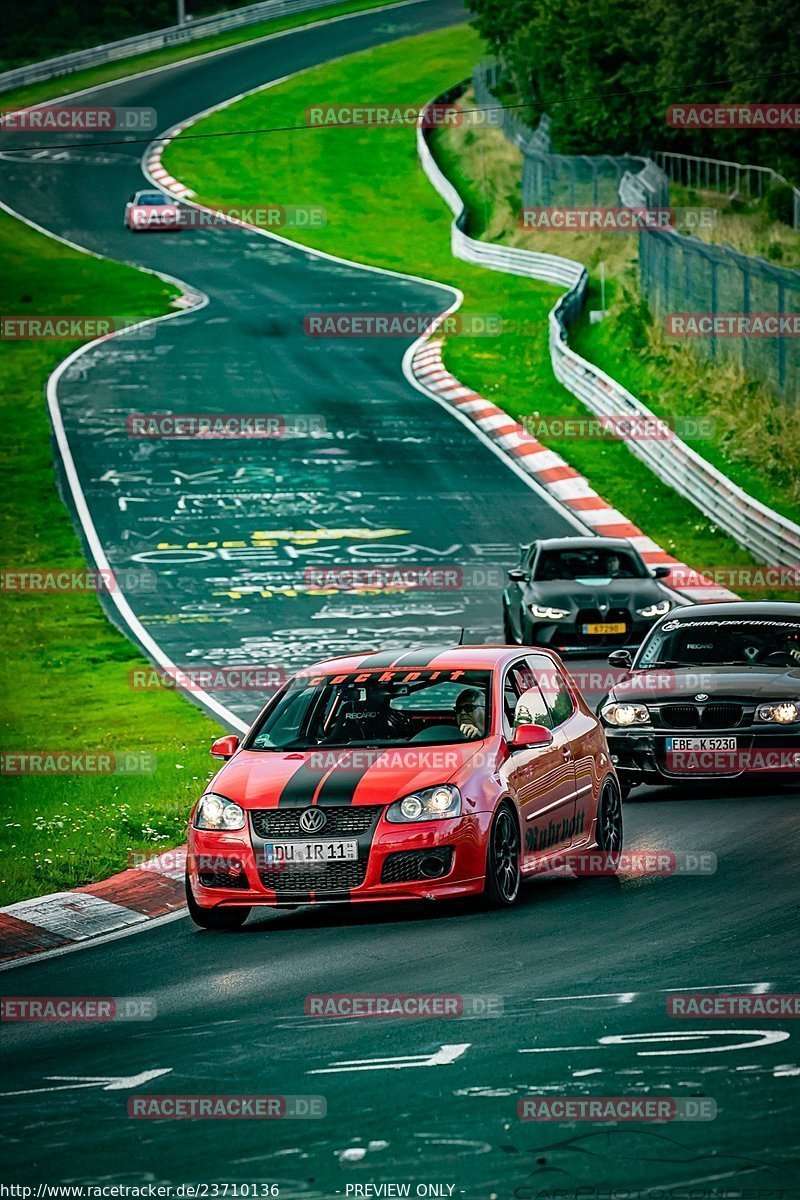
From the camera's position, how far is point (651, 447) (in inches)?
1414

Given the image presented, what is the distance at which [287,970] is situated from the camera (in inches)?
422

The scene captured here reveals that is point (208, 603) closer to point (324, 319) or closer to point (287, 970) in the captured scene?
point (287, 970)

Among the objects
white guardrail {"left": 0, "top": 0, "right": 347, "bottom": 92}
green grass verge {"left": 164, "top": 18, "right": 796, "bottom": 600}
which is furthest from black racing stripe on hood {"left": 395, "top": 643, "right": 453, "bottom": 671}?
white guardrail {"left": 0, "top": 0, "right": 347, "bottom": 92}

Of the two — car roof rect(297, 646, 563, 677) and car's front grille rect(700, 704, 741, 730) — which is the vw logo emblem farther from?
car's front grille rect(700, 704, 741, 730)

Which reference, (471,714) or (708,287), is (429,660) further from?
(708,287)

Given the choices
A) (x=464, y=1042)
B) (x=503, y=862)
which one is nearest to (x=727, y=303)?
(x=503, y=862)

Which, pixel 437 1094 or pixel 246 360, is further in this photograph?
pixel 246 360

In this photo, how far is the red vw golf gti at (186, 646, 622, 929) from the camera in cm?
1170

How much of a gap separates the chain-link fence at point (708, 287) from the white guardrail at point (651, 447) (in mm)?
1768

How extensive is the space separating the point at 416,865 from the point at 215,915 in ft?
4.01

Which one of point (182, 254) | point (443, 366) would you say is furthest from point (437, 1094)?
point (182, 254)

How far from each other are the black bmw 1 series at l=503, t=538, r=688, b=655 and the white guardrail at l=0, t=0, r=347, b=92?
69.6 metres

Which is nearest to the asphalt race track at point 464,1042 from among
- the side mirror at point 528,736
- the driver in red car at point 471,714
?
the side mirror at point 528,736

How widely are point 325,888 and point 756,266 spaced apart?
23.6 m
